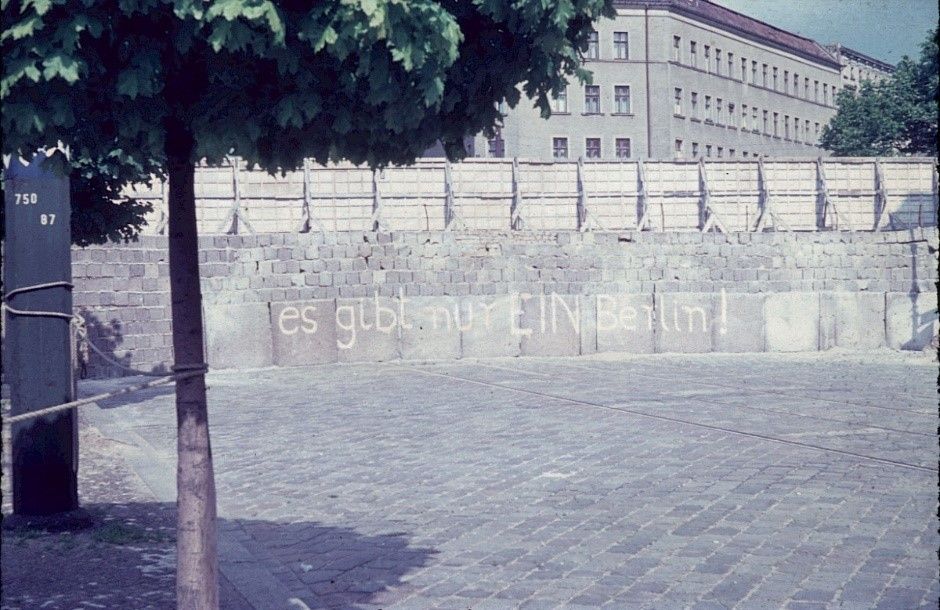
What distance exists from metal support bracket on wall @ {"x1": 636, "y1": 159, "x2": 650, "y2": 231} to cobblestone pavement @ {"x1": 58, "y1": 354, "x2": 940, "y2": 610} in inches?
593

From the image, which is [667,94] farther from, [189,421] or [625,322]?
[189,421]

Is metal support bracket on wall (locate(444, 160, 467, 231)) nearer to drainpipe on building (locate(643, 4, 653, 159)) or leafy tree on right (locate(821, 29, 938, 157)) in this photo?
drainpipe on building (locate(643, 4, 653, 159))

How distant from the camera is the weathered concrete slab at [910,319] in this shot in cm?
2941

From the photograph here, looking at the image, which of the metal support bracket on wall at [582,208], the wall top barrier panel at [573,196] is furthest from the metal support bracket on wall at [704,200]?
the metal support bracket on wall at [582,208]

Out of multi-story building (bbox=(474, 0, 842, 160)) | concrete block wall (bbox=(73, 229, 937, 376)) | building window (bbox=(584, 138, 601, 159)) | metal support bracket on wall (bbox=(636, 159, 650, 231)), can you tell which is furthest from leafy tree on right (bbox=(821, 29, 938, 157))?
concrete block wall (bbox=(73, 229, 937, 376))

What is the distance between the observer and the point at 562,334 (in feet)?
92.5

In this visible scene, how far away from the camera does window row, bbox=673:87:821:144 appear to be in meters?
75.4

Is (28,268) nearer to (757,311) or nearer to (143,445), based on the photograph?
(143,445)

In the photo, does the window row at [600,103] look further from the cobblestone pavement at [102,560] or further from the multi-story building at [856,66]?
the cobblestone pavement at [102,560]

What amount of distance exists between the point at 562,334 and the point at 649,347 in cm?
218

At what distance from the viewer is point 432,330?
27.3 meters

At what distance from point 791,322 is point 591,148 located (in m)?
43.7

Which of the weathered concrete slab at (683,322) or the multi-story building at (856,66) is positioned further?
the multi-story building at (856,66)

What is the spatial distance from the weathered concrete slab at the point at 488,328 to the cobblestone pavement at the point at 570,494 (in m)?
7.53
